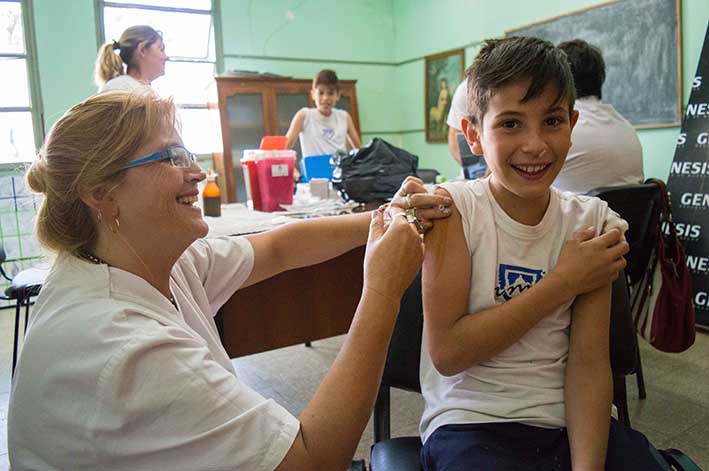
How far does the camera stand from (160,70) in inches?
128

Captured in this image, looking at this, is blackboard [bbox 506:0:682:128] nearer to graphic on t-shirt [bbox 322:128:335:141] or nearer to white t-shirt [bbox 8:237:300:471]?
graphic on t-shirt [bbox 322:128:335:141]

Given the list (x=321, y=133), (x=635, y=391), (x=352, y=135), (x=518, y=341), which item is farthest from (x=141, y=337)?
(x=352, y=135)

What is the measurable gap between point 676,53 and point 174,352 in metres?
3.91

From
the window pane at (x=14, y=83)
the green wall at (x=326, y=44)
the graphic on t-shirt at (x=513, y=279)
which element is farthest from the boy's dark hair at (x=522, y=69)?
the green wall at (x=326, y=44)

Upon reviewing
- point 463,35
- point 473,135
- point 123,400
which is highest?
point 463,35

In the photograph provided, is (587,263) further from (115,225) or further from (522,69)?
(115,225)

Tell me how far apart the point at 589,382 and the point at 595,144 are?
1.35m

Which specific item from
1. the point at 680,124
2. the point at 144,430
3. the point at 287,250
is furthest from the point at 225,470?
the point at 680,124

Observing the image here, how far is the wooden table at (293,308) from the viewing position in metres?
2.05

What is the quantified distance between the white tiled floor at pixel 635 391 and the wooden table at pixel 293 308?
474 mm

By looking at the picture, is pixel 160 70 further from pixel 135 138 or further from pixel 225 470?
pixel 225 470

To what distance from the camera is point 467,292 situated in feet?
3.73

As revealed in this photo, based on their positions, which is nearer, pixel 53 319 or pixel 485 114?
pixel 53 319

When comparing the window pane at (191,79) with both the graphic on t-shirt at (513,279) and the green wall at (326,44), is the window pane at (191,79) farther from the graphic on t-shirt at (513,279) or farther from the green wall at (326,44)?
the graphic on t-shirt at (513,279)
